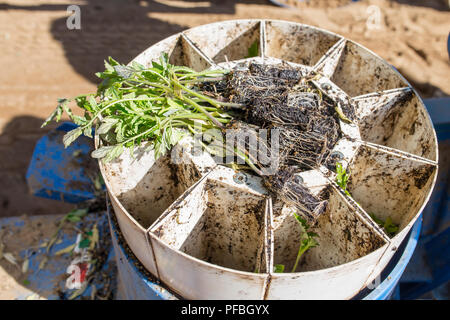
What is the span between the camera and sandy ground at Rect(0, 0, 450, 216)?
6.89 meters

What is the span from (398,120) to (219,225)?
68.1 inches

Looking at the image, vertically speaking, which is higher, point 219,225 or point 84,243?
point 219,225

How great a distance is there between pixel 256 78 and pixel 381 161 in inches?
42.9

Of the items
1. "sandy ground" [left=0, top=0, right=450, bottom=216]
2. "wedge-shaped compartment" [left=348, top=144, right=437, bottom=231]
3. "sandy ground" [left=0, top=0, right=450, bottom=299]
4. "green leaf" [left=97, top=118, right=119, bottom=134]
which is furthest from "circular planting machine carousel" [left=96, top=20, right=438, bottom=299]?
"sandy ground" [left=0, top=0, right=450, bottom=216]

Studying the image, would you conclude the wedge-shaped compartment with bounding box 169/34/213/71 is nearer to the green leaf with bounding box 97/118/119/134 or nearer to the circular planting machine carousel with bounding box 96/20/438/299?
the circular planting machine carousel with bounding box 96/20/438/299

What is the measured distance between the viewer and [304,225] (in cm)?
299

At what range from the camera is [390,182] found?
124 inches

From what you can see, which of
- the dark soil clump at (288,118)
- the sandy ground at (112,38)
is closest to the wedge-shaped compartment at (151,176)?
the dark soil clump at (288,118)

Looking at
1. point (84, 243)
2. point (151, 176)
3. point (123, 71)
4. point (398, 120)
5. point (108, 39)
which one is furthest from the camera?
point (108, 39)

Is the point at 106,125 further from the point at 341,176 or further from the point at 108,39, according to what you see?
the point at 108,39

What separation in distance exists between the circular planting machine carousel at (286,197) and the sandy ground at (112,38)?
3803 mm

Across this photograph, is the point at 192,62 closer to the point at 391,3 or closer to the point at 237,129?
the point at 237,129

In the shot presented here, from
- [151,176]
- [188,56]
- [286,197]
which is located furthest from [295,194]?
[188,56]

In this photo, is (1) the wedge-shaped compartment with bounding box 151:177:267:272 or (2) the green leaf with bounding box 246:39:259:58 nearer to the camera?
(1) the wedge-shaped compartment with bounding box 151:177:267:272
